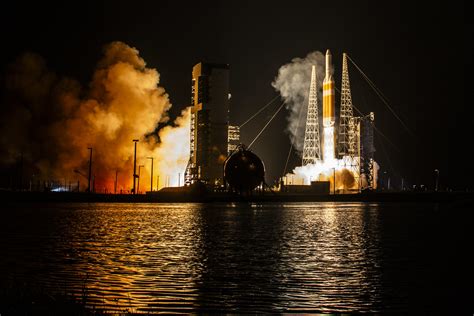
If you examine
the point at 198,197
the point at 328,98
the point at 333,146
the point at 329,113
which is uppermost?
the point at 328,98

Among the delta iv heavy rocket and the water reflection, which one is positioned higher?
the delta iv heavy rocket

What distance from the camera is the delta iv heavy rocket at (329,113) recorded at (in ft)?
555

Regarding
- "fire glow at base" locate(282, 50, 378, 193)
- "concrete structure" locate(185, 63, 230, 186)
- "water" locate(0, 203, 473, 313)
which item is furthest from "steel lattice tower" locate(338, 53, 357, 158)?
"water" locate(0, 203, 473, 313)

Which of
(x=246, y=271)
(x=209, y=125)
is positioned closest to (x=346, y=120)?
(x=209, y=125)

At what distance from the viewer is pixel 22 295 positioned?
14273 mm

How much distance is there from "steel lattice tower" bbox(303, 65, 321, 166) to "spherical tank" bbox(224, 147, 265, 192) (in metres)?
33.7

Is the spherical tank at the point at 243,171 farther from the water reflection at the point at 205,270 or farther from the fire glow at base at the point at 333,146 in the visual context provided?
the water reflection at the point at 205,270

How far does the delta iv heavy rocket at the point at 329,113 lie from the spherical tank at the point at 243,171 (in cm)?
3572

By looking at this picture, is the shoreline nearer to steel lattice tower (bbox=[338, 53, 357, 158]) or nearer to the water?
steel lattice tower (bbox=[338, 53, 357, 158])

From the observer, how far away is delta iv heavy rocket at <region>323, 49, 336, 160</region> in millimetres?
169250

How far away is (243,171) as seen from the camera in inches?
5433

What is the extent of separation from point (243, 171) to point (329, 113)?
42.3m

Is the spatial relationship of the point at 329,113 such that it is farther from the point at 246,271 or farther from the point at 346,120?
the point at 246,271

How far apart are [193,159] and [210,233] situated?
12393cm
